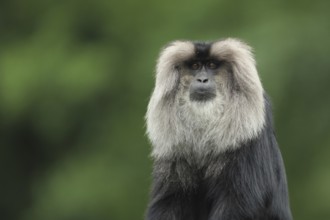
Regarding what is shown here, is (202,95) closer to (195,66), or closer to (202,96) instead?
(202,96)

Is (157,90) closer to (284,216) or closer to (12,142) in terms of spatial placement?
(284,216)

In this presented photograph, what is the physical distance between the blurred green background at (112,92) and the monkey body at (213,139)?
6.28m

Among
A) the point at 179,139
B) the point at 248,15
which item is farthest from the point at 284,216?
the point at 248,15

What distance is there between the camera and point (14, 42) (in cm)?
2100

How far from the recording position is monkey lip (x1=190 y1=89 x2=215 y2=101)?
11.8 metres

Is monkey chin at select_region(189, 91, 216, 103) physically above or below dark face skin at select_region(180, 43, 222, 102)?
below

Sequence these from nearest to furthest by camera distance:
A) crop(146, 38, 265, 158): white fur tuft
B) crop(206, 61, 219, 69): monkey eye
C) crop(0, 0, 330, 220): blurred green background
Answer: crop(146, 38, 265, 158): white fur tuft
crop(206, 61, 219, 69): monkey eye
crop(0, 0, 330, 220): blurred green background

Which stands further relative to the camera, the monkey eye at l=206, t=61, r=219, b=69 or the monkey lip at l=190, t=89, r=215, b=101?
the monkey eye at l=206, t=61, r=219, b=69

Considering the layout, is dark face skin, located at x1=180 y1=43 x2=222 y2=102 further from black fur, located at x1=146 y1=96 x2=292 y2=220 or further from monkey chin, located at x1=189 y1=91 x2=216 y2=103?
black fur, located at x1=146 y1=96 x2=292 y2=220

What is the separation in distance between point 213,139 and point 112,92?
844 centimetres

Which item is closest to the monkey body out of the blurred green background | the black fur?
the black fur

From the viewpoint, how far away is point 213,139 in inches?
463

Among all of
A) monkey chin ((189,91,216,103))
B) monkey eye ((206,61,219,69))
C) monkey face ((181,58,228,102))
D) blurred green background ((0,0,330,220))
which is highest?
monkey eye ((206,61,219,69))

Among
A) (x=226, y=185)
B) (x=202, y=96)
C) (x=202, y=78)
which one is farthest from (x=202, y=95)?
(x=226, y=185)
